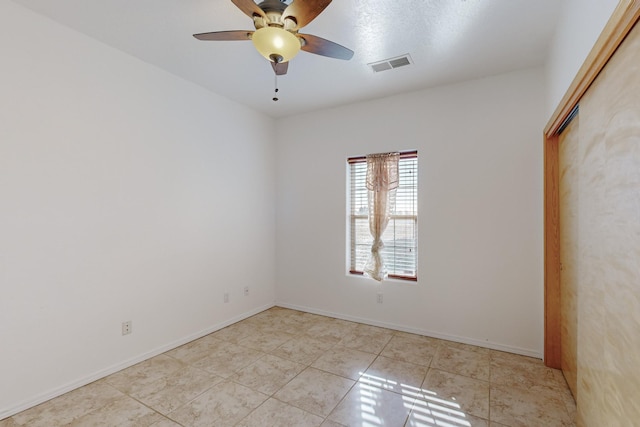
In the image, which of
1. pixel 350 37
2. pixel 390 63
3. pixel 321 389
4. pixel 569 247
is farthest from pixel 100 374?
pixel 569 247

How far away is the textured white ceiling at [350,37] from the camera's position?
6.81 feet

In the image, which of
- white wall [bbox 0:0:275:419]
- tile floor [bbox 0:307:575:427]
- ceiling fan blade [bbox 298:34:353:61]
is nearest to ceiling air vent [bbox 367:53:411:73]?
ceiling fan blade [bbox 298:34:353:61]

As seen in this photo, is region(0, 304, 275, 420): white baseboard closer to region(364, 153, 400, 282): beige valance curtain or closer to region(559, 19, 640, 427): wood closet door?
region(364, 153, 400, 282): beige valance curtain

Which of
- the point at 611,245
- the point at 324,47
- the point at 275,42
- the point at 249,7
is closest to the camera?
the point at 611,245

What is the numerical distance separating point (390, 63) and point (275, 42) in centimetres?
149

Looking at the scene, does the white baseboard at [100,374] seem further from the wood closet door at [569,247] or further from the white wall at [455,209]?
the wood closet door at [569,247]

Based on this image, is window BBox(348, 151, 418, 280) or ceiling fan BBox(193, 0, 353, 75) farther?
window BBox(348, 151, 418, 280)

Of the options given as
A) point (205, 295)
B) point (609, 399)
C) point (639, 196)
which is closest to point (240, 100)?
Result: point (205, 295)

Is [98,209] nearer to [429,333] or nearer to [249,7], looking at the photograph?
[249,7]

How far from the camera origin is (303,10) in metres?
1.62

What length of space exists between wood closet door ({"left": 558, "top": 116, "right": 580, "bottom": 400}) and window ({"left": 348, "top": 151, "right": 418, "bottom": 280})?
1350 millimetres

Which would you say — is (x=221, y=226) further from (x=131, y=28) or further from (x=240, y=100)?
(x=131, y=28)

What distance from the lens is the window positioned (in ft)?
11.5

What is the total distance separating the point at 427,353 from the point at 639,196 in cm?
233
